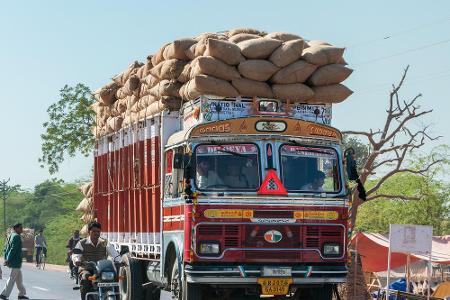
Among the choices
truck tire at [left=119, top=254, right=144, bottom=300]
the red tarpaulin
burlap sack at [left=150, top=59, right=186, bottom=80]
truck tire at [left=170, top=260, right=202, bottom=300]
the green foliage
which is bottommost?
the green foliage

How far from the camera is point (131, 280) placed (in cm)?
1845

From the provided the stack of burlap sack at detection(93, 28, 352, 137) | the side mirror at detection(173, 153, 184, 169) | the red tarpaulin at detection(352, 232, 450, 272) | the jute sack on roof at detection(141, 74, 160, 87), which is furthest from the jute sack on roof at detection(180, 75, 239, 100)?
the red tarpaulin at detection(352, 232, 450, 272)

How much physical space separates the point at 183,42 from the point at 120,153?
4.08m

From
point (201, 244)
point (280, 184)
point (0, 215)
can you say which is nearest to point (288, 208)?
A: point (280, 184)

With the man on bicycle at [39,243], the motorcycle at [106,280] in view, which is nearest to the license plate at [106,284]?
the motorcycle at [106,280]

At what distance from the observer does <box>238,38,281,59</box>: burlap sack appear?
15570 millimetres

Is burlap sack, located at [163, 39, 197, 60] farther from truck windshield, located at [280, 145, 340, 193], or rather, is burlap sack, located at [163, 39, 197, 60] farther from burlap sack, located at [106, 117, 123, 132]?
burlap sack, located at [106, 117, 123, 132]

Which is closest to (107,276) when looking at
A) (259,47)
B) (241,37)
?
(259,47)

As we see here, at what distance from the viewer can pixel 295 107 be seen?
15.5m

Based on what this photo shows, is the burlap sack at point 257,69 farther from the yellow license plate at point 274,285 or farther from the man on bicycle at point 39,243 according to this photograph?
the man on bicycle at point 39,243

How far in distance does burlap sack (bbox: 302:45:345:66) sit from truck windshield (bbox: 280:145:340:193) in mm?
1485

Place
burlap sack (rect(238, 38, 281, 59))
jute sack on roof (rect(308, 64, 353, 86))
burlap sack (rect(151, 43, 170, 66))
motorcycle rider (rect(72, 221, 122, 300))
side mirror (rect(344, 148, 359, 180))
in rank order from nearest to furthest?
side mirror (rect(344, 148, 359, 180))
burlap sack (rect(238, 38, 281, 59))
jute sack on roof (rect(308, 64, 353, 86))
motorcycle rider (rect(72, 221, 122, 300))
burlap sack (rect(151, 43, 170, 66))

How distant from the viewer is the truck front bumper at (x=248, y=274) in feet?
47.3

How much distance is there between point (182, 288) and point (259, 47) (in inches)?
146
